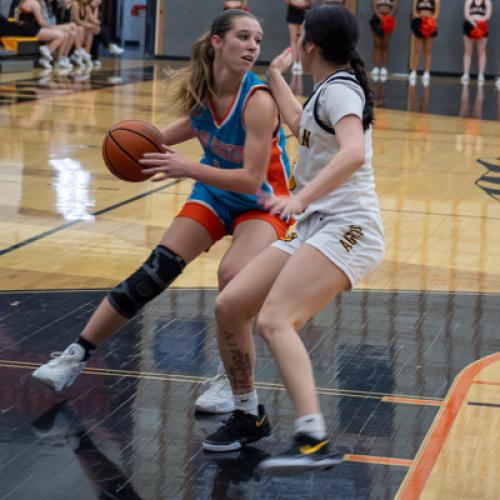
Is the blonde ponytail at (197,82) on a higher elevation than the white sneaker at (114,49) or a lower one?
higher

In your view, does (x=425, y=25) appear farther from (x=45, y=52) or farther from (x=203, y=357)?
(x=203, y=357)

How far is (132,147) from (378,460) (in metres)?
1.57

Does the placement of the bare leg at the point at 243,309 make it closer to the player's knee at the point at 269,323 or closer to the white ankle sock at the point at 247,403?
the white ankle sock at the point at 247,403

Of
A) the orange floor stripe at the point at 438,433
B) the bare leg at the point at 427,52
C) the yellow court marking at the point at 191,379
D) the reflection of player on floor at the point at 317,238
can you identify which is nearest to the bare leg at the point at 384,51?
the bare leg at the point at 427,52

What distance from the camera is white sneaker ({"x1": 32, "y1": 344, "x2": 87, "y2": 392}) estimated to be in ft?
15.3

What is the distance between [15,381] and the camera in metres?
4.96

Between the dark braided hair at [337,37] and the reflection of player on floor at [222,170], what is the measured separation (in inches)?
18.2

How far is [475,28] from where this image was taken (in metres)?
23.0

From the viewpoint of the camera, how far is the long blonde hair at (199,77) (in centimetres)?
452

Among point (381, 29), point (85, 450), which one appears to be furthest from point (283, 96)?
point (381, 29)

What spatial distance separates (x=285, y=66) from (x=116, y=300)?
1.16 m

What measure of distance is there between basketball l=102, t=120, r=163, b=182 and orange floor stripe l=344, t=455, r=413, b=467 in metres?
1.37

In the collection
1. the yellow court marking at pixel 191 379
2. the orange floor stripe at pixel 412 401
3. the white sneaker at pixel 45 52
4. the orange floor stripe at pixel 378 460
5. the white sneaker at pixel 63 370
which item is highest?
the white sneaker at pixel 45 52

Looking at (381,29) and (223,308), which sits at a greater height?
(381,29)
